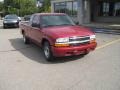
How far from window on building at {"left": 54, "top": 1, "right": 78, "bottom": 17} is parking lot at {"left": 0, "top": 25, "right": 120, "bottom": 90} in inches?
715

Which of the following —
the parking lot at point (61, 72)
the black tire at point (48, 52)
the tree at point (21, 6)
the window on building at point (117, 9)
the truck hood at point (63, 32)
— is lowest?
the parking lot at point (61, 72)

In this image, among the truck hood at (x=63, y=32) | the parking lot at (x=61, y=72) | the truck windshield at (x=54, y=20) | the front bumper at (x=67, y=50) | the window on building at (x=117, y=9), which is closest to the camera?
the parking lot at (x=61, y=72)

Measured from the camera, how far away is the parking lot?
5391 millimetres

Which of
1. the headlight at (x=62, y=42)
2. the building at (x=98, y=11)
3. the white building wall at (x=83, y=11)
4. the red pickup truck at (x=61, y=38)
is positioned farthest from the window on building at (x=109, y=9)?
the headlight at (x=62, y=42)

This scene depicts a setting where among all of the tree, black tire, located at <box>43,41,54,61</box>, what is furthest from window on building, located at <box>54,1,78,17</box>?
the tree

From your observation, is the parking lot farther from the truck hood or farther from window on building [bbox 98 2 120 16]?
window on building [bbox 98 2 120 16]

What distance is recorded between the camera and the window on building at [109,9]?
866 inches

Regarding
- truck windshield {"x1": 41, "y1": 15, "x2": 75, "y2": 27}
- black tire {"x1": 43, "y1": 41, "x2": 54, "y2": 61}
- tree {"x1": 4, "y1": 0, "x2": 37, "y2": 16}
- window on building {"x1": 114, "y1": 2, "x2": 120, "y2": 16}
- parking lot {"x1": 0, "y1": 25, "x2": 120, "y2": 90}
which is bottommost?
parking lot {"x1": 0, "y1": 25, "x2": 120, "y2": 90}

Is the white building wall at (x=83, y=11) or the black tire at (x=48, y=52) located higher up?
the white building wall at (x=83, y=11)

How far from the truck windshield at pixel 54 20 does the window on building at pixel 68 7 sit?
17.6 m

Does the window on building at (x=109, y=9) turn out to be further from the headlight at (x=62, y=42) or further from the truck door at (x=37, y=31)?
the headlight at (x=62, y=42)

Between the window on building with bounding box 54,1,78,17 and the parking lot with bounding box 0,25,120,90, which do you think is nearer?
the parking lot with bounding box 0,25,120,90

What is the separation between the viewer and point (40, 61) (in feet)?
25.5

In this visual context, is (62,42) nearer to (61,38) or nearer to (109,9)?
(61,38)
